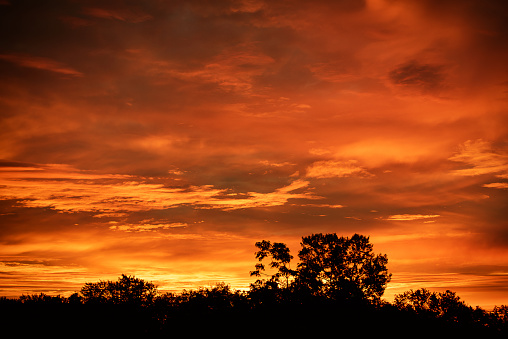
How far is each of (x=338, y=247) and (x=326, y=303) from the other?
27.0ft

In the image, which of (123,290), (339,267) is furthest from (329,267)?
(123,290)

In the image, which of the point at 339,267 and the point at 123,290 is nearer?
the point at 339,267

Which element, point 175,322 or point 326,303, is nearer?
point 326,303

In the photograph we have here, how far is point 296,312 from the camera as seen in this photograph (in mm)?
54250

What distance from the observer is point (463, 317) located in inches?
2685

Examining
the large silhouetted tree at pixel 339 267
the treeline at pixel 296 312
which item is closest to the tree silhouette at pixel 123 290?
the treeline at pixel 296 312

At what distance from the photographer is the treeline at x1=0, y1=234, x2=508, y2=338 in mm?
52750

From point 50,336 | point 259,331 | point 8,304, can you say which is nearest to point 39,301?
point 8,304

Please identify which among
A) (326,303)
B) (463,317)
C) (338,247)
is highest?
(338,247)

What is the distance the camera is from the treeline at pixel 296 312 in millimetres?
52750

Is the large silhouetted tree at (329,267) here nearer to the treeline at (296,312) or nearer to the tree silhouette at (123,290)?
the treeline at (296,312)

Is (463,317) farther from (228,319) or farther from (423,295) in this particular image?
(228,319)

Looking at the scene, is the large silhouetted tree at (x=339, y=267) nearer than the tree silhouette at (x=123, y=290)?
Yes

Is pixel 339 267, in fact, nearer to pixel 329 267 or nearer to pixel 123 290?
pixel 329 267
